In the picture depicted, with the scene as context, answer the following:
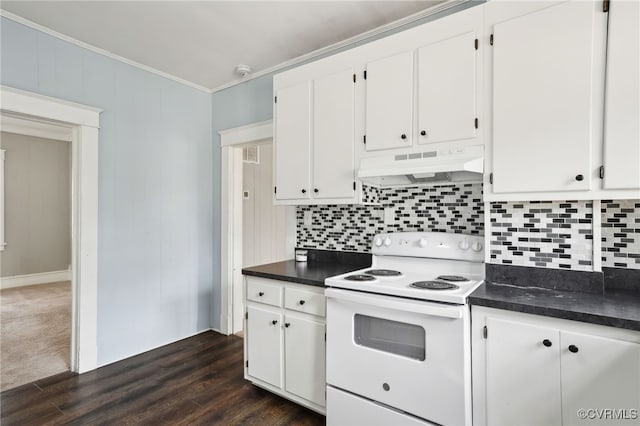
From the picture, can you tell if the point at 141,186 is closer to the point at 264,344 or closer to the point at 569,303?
the point at 264,344

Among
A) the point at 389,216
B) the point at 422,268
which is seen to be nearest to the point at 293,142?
the point at 389,216

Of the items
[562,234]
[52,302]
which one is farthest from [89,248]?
[562,234]

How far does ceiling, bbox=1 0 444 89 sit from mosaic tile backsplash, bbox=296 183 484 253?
1.21 meters

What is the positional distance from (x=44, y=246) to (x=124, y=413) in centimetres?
535

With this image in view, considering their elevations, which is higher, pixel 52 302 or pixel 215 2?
pixel 215 2

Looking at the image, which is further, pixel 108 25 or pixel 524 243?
pixel 108 25

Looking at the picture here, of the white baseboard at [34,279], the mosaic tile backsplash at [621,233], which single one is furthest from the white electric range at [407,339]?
the white baseboard at [34,279]

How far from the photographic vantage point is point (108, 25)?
96.5 inches

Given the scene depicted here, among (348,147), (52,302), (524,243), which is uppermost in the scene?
(348,147)

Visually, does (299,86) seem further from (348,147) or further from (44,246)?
(44,246)

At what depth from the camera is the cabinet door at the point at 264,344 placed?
2221 mm

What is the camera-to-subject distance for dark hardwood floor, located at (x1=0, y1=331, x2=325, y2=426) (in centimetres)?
210

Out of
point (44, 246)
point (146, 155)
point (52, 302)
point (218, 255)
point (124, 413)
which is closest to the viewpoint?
point (124, 413)

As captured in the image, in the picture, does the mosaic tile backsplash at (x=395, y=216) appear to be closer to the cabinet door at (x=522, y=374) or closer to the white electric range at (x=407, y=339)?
the white electric range at (x=407, y=339)
